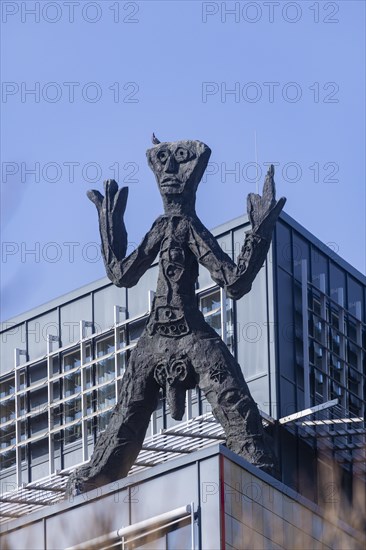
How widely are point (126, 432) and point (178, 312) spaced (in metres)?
1.55

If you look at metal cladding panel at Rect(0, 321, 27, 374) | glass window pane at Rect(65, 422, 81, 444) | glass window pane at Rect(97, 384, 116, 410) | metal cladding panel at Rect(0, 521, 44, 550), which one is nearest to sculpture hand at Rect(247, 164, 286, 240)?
metal cladding panel at Rect(0, 521, 44, 550)

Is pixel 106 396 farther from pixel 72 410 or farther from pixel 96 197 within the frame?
pixel 96 197

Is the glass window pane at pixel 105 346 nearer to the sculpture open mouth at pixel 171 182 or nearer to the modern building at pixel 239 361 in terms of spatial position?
the modern building at pixel 239 361

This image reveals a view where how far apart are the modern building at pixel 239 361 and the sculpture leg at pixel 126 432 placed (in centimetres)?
587

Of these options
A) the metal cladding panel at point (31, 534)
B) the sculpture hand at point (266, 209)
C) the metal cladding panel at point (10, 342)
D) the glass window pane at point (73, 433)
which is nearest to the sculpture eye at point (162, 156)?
the sculpture hand at point (266, 209)

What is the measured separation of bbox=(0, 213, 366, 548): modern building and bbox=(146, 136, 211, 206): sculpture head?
6.66 m

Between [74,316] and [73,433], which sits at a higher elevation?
[74,316]

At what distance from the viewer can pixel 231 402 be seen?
26.6m

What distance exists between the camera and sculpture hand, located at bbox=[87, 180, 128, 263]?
89.8 feet

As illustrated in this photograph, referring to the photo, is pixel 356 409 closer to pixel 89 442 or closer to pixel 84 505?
pixel 89 442

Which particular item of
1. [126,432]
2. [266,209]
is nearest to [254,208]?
[266,209]

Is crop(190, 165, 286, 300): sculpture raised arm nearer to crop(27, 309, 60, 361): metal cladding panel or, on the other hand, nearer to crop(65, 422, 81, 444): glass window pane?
crop(65, 422, 81, 444): glass window pane

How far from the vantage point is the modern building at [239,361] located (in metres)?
36.9

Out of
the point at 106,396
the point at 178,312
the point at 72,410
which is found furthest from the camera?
the point at 72,410
